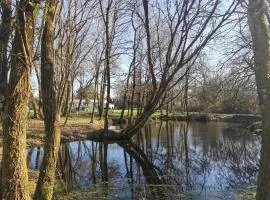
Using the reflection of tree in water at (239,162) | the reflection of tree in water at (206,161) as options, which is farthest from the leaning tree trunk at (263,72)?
the reflection of tree in water at (239,162)

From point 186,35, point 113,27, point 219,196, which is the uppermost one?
point 113,27

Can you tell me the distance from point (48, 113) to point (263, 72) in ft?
15.0

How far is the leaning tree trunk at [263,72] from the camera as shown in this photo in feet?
19.6

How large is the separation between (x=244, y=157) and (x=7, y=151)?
16.4m

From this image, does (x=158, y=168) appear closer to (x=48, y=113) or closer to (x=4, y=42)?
(x=48, y=113)

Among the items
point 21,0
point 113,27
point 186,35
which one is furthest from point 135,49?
point 21,0

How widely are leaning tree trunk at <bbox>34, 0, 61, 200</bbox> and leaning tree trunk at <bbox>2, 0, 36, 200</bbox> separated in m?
1.46

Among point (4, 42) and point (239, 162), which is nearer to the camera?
point (4, 42)

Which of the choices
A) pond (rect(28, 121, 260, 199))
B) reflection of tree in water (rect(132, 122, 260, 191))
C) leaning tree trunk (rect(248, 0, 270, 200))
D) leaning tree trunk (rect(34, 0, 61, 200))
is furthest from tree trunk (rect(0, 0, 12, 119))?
reflection of tree in water (rect(132, 122, 260, 191))

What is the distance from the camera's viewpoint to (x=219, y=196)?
37.8 feet

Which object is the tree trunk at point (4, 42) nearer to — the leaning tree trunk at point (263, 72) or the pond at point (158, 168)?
the pond at point (158, 168)

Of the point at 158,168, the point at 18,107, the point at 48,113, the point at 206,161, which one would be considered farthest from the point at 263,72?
the point at 206,161

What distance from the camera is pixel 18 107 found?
6684mm

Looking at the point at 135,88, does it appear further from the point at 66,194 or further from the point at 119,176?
the point at 66,194
